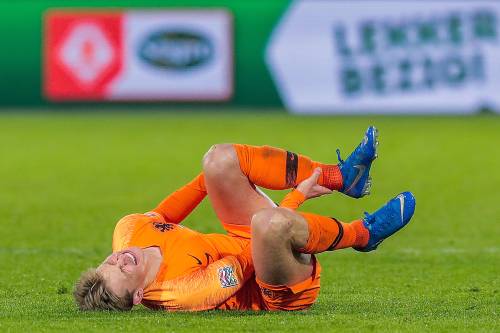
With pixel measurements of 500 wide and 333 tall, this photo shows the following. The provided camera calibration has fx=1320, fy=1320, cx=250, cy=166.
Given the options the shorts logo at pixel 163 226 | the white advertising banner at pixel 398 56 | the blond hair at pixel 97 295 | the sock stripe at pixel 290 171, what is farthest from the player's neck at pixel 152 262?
the white advertising banner at pixel 398 56

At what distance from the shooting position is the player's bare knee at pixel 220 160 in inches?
251

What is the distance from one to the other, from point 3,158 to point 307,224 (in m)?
10.2

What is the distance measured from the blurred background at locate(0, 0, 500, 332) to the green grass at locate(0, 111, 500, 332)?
59 mm

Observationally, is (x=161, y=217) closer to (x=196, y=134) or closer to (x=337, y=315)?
(x=337, y=315)

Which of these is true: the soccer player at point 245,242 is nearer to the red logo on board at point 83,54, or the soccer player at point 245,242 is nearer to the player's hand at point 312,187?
the player's hand at point 312,187

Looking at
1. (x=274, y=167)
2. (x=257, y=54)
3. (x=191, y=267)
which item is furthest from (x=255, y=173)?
(x=257, y=54)

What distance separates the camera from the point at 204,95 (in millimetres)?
21281

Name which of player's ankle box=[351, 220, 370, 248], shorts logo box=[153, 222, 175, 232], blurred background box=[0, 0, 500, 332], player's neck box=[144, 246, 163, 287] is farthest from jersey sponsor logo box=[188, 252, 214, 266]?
blurred background box=[0, 0, 500, 332]

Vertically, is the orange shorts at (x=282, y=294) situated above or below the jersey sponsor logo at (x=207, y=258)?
below

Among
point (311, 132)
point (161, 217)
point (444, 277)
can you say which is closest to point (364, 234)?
point (161, 217)

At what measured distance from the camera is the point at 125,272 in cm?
601

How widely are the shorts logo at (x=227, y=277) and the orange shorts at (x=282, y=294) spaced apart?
0.12 meters

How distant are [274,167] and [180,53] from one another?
14.9 m

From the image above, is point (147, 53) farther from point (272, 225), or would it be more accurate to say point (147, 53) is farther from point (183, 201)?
point (272, 225)
